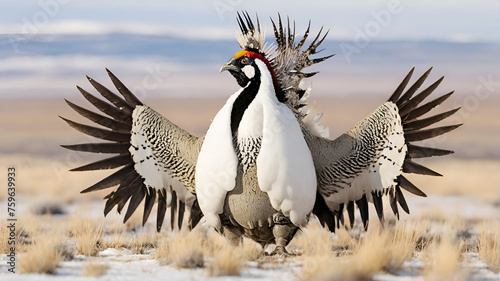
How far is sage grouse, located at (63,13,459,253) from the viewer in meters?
8.59

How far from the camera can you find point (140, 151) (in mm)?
9664

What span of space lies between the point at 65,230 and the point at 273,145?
6.14 metres

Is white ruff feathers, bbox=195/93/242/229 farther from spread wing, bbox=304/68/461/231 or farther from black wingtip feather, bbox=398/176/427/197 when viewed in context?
black wingtip feather, bbox=398/176/427/197

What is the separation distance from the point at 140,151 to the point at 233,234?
183cm

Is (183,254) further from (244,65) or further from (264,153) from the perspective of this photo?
(244,65)

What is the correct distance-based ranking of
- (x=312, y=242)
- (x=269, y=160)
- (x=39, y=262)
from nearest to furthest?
(x=39, y=262)
(x=269, y=160)
(x=312, y=242)

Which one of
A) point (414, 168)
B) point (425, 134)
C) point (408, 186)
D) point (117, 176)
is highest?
point (425, 134)

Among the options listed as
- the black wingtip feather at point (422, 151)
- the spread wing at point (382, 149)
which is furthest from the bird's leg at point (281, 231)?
the black wingtip feather at point (422, 151)

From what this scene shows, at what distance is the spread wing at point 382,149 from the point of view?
914 centimetres

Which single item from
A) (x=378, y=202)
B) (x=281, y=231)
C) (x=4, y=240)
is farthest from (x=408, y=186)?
(x=4, y=240)

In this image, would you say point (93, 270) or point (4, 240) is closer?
point (93, 270)

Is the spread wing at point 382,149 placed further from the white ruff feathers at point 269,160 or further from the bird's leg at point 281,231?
the bird's leg at point 281,231

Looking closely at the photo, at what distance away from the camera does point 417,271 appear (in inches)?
317

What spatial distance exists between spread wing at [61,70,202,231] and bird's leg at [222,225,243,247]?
0.79 m
